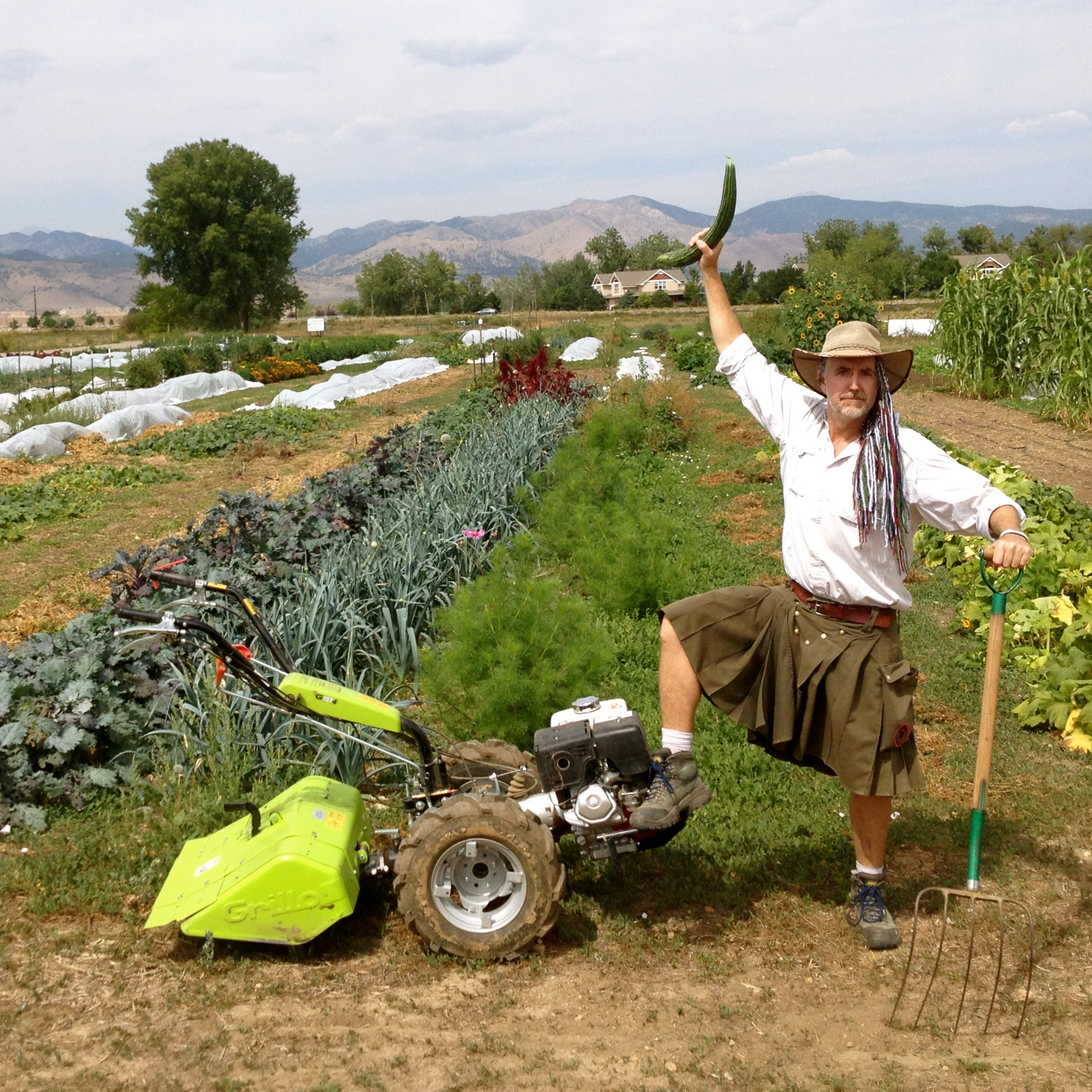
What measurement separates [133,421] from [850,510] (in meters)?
16.5

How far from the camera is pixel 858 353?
3.17 metres

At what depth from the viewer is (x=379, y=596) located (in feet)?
17.4

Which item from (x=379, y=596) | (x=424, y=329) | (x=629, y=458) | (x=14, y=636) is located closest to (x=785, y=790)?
(x=379, y=596)

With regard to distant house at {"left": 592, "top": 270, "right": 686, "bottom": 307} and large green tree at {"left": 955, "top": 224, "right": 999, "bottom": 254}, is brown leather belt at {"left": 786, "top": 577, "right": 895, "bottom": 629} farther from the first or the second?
large green tree at {"left": 955, "top": 224, "right": 999, "bottom": 254}

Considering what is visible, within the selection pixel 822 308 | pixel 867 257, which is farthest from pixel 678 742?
pixel 867 257

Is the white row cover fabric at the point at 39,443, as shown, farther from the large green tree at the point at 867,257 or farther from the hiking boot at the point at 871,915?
the large green tree at the point at 867,257

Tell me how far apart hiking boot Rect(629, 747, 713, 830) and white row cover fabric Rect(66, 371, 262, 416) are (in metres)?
17.7

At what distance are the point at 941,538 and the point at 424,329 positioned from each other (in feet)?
146

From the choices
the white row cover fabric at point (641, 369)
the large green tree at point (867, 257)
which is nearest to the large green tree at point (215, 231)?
the large green tree at point (867, 257)

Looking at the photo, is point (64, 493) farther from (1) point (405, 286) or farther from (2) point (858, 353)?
(1) point (405, 286)

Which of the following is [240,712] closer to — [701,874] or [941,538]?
[701,874]

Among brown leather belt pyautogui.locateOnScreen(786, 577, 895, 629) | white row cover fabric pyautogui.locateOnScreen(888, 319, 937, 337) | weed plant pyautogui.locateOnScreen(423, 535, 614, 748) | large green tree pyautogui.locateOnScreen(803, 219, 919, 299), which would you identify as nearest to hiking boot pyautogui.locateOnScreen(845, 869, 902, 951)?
brown leather belt pyautogui.locateOnScreen(786, 577, 895, 629)

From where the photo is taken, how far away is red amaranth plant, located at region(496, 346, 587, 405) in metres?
14.2

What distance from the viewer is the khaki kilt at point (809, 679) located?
321 centimetres
